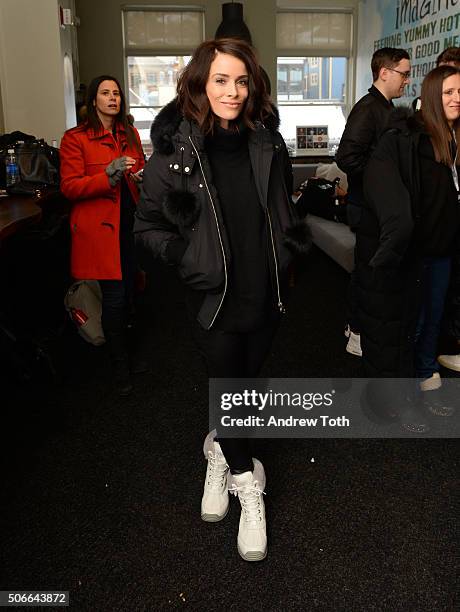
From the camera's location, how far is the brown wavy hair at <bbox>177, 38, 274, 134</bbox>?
5.01 feet

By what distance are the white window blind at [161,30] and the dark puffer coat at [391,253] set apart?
680 centimetres

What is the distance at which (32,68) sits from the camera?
5.08m

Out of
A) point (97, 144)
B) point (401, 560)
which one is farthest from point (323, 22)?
point (401, 560)

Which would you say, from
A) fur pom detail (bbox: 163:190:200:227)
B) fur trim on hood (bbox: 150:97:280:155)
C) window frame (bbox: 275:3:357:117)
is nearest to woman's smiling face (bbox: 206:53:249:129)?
fur trim on hood (bbox: 150:97:280:155)

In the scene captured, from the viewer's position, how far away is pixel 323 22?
8594 millimetres

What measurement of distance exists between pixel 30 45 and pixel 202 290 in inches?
169

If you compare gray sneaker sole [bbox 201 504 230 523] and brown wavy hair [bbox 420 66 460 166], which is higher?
brown wavy hair [bbox 420 66 460 166]

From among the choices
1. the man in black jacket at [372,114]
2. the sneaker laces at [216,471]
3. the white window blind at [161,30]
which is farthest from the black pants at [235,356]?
the white window blind at [161,30]

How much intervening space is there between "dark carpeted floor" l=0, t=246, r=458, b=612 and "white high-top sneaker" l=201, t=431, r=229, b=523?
41 millimetres

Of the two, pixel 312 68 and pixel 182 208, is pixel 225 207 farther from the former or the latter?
pixel 312 68

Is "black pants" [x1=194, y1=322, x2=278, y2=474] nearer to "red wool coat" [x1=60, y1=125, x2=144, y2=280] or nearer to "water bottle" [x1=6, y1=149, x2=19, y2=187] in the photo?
"red wool coat" [x1=60, y1=125, x2=144, y2=280]

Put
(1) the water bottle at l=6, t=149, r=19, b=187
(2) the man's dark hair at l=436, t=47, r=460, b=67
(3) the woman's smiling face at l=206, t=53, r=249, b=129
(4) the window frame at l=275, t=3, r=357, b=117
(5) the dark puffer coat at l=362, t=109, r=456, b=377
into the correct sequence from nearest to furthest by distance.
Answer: (3) the woman's smiling face at l=206, t=53, r=249, b=129
(5) the dark puffer coat at l=362, t=109, r=456, b=377
(2) the man's dark hair at l=436, t=47, r=460, b=67
(1) the water bottle at l=6, t=149, r=19, b=187
(4) the window frame at l=275, t=3, r=357, b=117

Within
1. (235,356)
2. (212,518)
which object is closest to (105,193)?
(235,356)

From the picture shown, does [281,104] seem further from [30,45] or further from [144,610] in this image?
[144,610]
